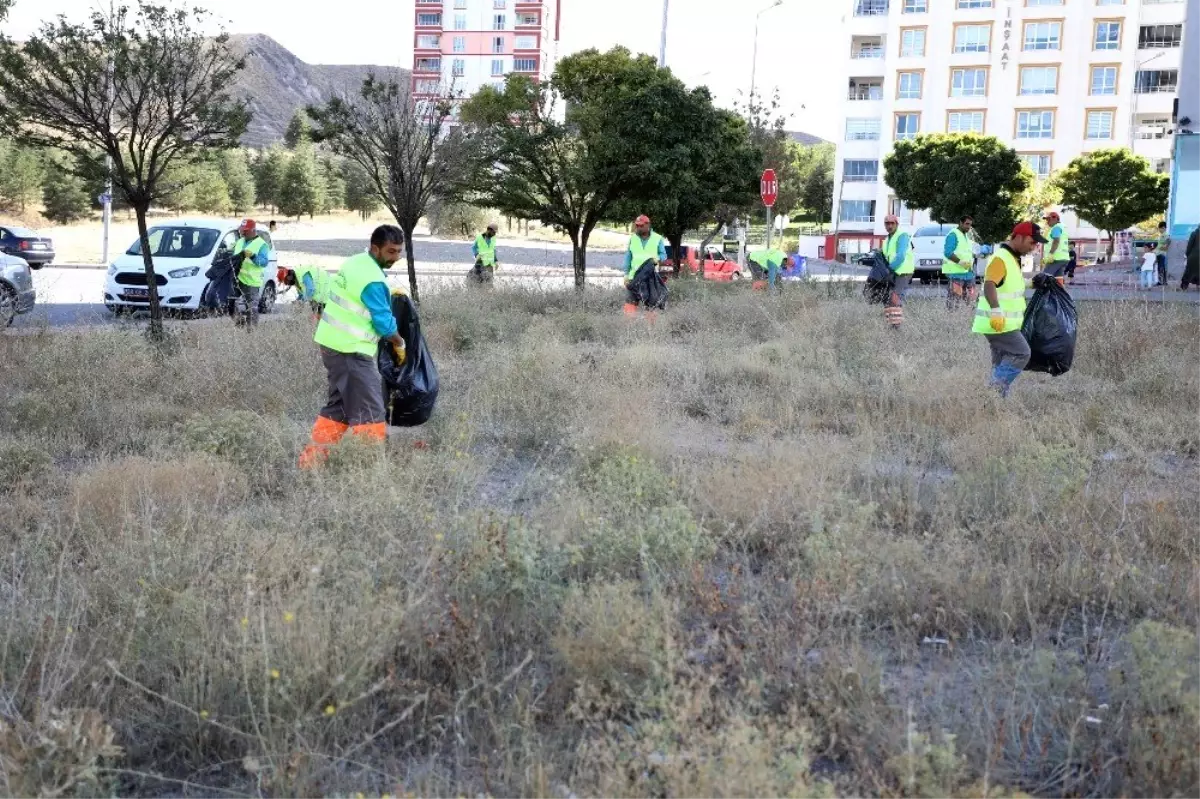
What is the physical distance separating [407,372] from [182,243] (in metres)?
12.8

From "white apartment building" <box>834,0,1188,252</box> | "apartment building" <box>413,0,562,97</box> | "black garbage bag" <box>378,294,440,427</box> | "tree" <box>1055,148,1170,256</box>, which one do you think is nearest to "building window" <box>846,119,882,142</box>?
"white apartment building" <box>834,0,1188,252</box>

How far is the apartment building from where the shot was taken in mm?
101375

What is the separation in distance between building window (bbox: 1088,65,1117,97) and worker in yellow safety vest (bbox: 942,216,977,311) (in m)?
56.0

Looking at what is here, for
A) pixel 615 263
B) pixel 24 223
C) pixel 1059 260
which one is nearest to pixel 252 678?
pixel 1059 260

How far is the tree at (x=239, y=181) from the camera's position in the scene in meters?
54.9

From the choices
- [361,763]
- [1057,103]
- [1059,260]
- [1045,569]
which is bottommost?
[361,763]

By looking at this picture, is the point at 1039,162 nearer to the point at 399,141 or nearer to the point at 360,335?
the point at 399,141

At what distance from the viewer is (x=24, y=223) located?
4431cm

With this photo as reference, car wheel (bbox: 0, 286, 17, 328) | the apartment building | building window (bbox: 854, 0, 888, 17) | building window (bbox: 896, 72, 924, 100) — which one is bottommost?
car wheel (bbox: 0, 286, 17, 328)

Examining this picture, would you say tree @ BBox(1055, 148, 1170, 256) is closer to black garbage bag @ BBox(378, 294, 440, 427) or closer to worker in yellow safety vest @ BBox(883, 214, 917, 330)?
worker in yellow safety vest @ BBox(883, 214, 917, 330)

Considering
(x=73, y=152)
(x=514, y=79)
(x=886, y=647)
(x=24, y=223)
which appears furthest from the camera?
(x=24, y=223)

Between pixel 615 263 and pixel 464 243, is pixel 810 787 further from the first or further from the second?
pixel 464 243

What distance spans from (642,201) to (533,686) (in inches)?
795

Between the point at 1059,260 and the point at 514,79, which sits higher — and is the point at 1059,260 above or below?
below
